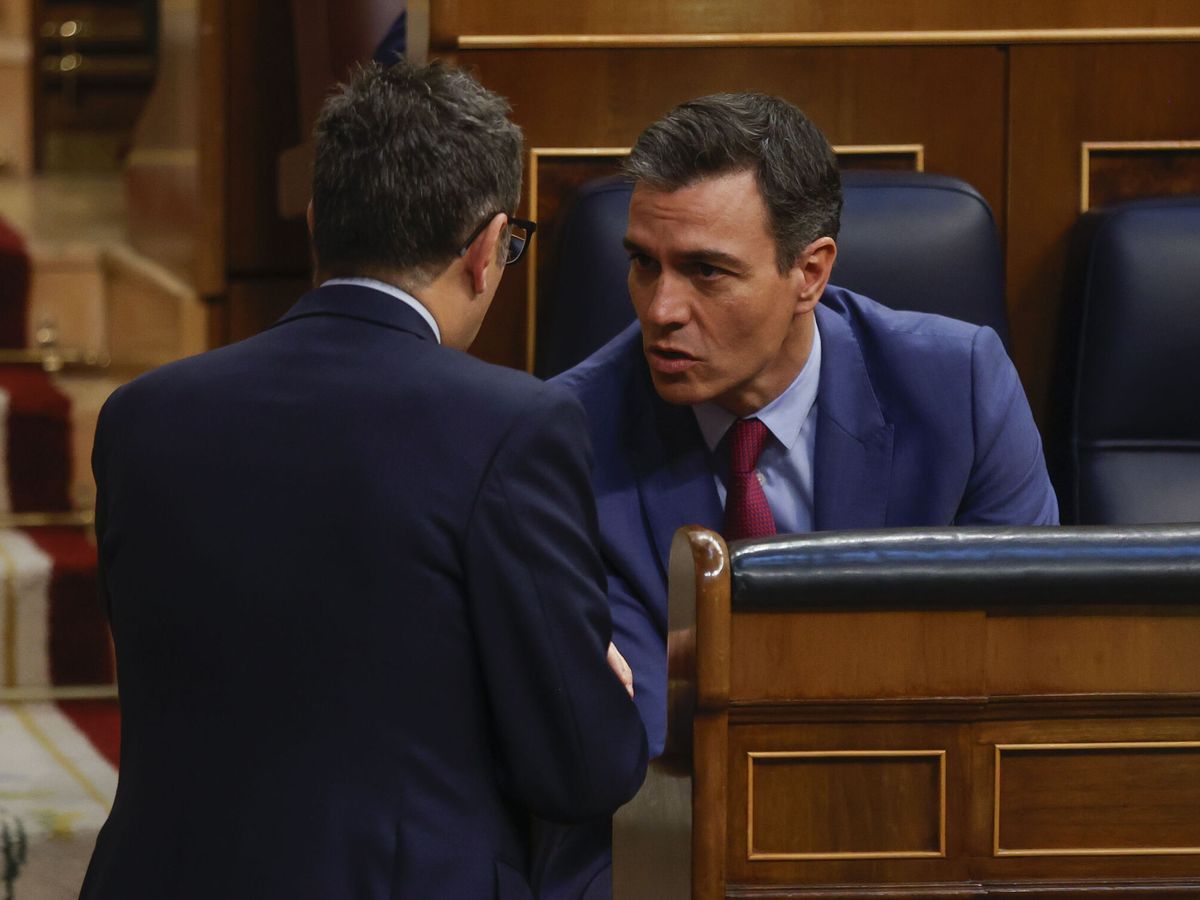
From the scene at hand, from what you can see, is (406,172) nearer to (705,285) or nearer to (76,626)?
(705,285)

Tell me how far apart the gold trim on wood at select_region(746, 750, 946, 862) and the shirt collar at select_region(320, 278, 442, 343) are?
364 mm

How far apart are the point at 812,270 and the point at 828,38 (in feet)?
1.80

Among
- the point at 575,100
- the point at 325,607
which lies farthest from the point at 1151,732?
the point at 575,100

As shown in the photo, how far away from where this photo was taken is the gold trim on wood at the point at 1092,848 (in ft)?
→ 3.62

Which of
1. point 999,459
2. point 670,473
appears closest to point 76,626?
point 670,473

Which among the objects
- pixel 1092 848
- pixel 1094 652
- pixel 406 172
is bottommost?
pixel 1092 848

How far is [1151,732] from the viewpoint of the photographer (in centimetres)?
111

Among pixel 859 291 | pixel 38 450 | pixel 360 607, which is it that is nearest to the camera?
pixel 360 607

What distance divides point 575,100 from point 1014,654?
1086mm

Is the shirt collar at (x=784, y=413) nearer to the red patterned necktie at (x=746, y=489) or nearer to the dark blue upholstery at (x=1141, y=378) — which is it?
the red patterned necktie at (x=746, y=489)

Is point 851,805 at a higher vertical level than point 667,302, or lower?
lower

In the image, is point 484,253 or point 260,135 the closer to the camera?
point 484,253

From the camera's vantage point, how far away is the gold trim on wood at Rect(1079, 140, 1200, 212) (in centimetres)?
203

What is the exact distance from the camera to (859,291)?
179 cm
